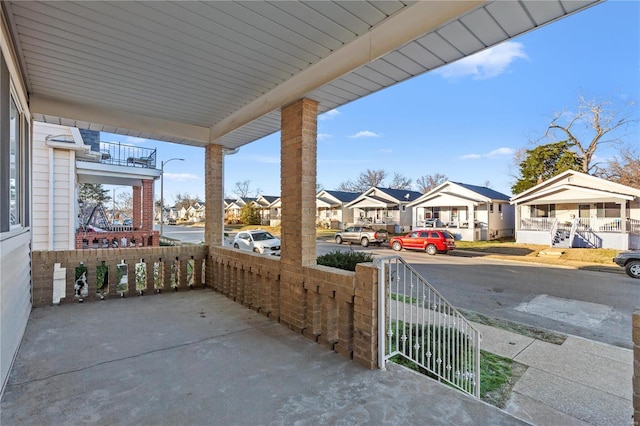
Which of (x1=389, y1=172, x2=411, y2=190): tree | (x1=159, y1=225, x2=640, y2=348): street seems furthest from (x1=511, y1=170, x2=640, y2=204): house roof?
(x1=389, y1=172, x2=411, y2=190): tree

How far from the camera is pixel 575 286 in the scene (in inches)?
337

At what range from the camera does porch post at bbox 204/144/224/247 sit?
5746 mm

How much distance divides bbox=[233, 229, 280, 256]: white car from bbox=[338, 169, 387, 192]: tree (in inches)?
1185

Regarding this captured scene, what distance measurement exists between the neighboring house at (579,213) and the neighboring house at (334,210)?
14571 mm

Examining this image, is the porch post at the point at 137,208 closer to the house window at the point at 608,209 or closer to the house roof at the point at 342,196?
the house roof at the point at 342,196

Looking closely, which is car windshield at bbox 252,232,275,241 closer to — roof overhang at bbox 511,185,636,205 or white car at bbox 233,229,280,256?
white car at bbox 233,229,280,256

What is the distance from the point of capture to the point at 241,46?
2.84 metres

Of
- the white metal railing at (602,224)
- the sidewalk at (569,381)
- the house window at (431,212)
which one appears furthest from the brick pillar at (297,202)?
the house window at (431,212)

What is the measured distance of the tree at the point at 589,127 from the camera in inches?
854

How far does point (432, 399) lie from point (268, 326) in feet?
6.72

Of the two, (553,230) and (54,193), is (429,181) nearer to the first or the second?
(553,230)

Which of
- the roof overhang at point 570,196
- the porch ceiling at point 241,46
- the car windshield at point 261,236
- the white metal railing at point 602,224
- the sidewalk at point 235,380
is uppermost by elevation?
the porch ceiling at point 241,46

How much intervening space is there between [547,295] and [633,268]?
4.82 meters

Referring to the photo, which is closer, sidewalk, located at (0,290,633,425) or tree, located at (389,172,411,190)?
sidewalk, located at (0,290,633,425)
